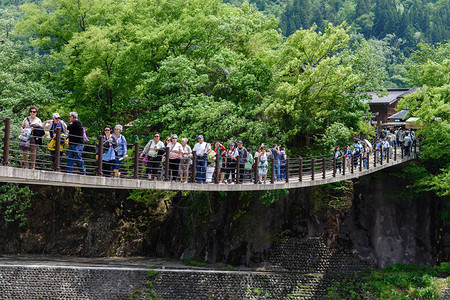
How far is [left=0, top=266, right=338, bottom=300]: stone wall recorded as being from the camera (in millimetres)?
26984

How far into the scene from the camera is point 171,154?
1752 cm

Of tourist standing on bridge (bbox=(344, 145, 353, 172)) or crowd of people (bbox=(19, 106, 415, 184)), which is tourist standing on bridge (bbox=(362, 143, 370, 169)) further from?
tourist standing on bridge (bbox=(344, 145, 353, 172))

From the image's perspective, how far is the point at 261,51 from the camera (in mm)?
28969

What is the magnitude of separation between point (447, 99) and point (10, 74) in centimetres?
1995

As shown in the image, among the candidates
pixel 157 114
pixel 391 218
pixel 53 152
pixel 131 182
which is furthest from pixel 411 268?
pixel 53 152

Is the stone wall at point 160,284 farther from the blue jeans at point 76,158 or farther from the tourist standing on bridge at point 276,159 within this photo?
the blue jeans at point 76,158

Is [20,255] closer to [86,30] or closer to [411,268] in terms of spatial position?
[86,30]

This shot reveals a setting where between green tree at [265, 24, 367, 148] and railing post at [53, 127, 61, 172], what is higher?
green tree at [265, 24, 367, 148]

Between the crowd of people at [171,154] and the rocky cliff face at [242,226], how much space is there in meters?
2.78

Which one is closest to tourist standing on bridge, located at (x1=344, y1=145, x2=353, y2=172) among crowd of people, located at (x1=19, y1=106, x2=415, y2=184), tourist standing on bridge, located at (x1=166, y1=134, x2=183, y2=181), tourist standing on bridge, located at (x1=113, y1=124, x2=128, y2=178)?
crowd of people, located at (x1=19, y1=106, x2=415, y2=184)

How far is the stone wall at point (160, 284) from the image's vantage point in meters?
27.0

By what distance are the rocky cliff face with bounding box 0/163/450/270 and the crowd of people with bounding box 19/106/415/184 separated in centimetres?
278

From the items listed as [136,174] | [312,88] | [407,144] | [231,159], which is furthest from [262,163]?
[407,144]

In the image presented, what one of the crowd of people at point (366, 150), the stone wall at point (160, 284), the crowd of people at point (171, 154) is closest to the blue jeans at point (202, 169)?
→ the crowd of people at point (171, 154)
